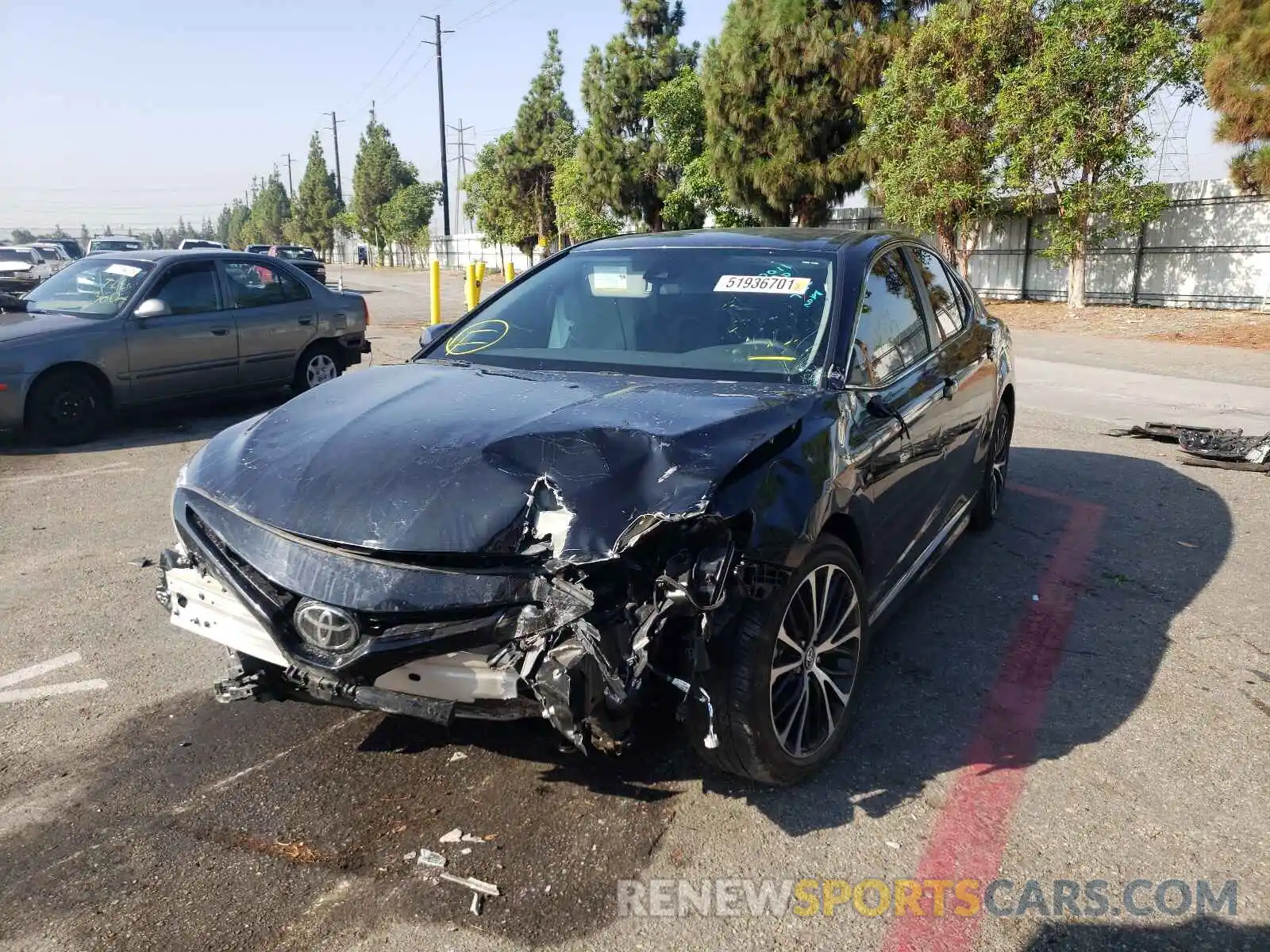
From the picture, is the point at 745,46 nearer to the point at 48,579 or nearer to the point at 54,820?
the point at 48,579

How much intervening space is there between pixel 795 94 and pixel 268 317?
19.4 m

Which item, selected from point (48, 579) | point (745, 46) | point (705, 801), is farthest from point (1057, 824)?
point (745, 46)

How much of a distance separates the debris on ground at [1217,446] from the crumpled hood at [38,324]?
9.02 metres

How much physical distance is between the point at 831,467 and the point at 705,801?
111 centimetres

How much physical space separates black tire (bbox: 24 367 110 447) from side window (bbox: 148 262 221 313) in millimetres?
984

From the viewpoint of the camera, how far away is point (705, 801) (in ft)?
9.64

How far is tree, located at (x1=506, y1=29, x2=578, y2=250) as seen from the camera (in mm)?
42781

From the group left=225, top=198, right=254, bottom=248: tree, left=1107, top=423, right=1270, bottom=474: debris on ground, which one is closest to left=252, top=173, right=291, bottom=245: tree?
left=225, top=198, right=254, bottom=248: tree

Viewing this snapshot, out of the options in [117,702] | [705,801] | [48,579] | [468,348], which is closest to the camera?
[705,801]

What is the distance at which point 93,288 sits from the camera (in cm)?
856

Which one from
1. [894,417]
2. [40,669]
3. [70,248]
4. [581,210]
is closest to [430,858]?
[894,417]

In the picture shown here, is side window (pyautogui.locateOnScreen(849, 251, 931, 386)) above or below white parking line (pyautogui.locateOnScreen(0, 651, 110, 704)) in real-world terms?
above

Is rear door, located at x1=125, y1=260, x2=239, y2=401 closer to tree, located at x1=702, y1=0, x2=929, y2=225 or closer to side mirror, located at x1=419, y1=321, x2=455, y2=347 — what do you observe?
side mirror, located at x1=419, y1=321, x2=455, y2=347

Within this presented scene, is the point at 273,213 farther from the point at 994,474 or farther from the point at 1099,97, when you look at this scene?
the point at 994,474
